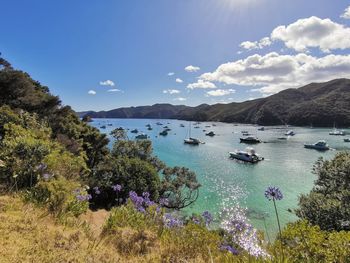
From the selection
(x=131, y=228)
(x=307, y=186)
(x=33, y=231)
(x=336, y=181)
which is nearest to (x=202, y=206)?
(x=336, y=181)

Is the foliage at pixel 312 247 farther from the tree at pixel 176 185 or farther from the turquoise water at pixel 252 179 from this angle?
the tree at pixel 176 185

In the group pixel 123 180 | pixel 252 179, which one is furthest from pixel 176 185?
pixel 252 179

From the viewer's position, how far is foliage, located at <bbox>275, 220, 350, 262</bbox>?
3.88m

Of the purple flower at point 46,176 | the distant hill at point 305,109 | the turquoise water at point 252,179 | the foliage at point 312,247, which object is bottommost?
the turquoise water at point 252,179

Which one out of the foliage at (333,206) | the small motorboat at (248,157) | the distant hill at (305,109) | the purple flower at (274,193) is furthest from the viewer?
the distant hill at (305,109)

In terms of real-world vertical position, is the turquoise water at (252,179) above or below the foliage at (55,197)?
below

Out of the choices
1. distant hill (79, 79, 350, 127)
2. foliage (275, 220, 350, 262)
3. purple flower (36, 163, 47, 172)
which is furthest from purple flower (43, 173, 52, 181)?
distant hill (79, 79, 350, 127)

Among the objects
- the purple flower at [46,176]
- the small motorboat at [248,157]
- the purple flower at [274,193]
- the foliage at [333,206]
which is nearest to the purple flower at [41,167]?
the purple flower at [46,176]

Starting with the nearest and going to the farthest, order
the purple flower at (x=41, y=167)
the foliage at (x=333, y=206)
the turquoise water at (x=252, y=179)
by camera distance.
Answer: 1. the purple flower at (x=41, y=167)
2. the foliage at (x=333, y=206)
3. the turquoise water at (x=252, y=179)

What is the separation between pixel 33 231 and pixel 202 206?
70.8 ft

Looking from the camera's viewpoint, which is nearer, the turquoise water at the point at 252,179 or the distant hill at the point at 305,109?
the turquoise water at the point at 252,179

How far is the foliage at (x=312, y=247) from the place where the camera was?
3.88m

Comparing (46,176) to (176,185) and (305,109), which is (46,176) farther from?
(305,109)

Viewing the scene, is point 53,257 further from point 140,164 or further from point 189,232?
point 140,164
